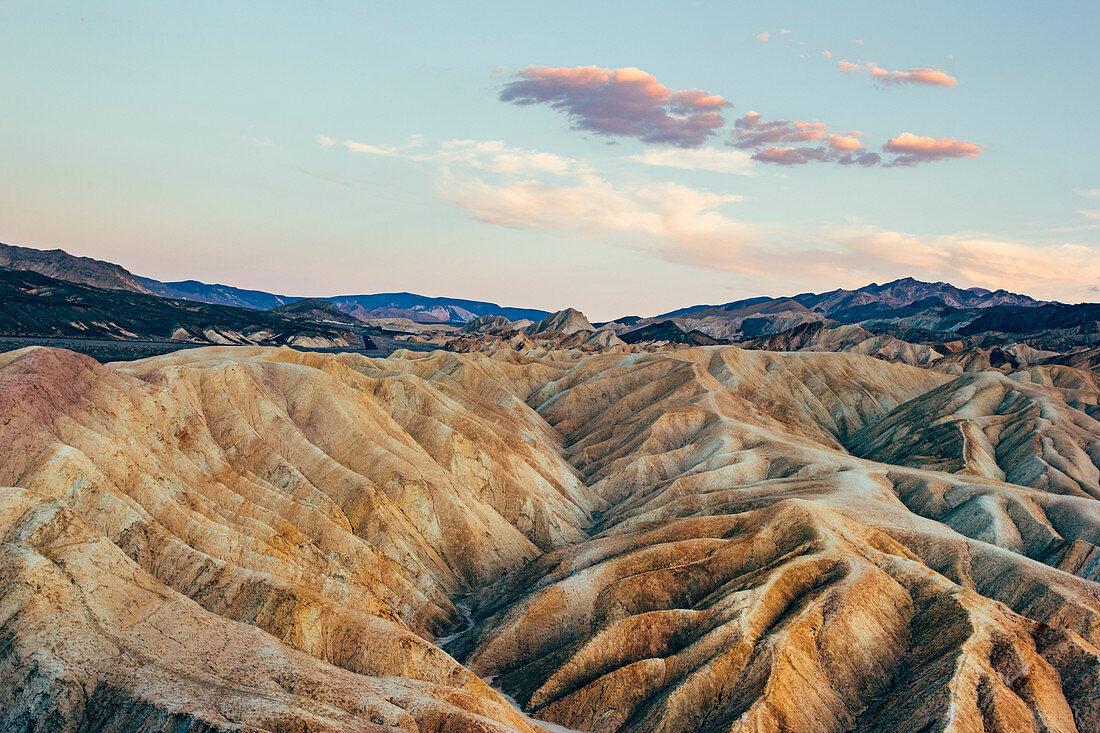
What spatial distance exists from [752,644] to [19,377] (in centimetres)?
4915

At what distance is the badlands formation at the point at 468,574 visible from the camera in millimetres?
33938

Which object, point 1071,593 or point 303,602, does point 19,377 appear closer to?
point 303,602

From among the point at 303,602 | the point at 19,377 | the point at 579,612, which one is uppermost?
the point at 19,377

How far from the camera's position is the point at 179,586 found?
4209 cm

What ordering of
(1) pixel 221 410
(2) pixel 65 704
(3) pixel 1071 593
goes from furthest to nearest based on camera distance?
(1) pixel 221 410
(3) pixel 1071 593
(2) pixel 65 704

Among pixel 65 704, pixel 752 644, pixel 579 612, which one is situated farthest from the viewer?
pixel 579 612

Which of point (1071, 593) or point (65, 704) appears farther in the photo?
point (1071, 593)

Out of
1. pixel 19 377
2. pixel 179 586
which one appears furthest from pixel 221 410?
pixel 179 586

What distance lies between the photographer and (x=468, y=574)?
230ft

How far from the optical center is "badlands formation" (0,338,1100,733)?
111ft

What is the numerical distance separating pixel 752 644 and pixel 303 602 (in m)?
26.3

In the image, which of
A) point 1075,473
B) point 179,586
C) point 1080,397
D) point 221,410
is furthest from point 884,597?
point 1080,397

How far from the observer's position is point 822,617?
162 ft

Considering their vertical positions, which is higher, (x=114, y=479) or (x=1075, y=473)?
(x=114, y=479)
